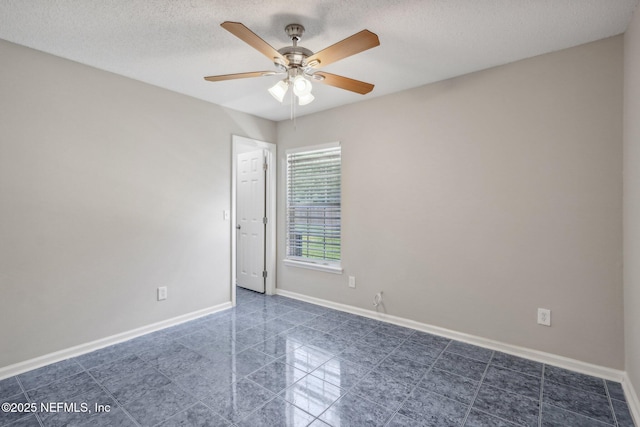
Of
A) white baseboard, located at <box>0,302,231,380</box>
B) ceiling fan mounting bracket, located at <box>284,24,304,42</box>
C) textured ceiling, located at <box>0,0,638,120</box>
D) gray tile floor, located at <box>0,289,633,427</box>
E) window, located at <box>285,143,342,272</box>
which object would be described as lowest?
gray tile floor, located at <box>0,289,633,427</box>

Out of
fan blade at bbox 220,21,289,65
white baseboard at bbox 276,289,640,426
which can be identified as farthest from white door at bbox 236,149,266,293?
fan blade at bbox 220,21,289,65

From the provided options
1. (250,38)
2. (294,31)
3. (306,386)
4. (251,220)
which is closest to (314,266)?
(251,220)

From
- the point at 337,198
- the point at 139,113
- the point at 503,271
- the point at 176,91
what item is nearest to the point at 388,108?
the point at 337,198

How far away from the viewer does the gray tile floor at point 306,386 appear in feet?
6.05

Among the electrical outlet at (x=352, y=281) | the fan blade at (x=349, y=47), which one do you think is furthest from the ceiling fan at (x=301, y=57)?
the electrical outlet at (x=352, y=281)

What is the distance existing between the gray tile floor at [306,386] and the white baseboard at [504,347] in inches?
2.5

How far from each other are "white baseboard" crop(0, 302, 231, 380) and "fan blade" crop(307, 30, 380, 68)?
291 cm

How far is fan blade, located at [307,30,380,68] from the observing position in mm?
1604

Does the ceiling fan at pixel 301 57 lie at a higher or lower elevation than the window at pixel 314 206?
higher

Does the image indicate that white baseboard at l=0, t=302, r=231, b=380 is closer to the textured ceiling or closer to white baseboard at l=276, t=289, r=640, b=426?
white baseboard at l=276, t=289, r=640, b=426

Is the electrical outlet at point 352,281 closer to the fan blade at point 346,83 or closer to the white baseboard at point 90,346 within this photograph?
the white baseboard at point 90,346

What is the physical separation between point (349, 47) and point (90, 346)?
3165 millimetres

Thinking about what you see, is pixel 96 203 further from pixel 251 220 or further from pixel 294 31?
pixel 294 31

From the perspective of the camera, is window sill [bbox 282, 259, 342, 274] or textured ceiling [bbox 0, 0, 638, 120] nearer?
textured ceiling [bbox 0, 0, 638, 120]
